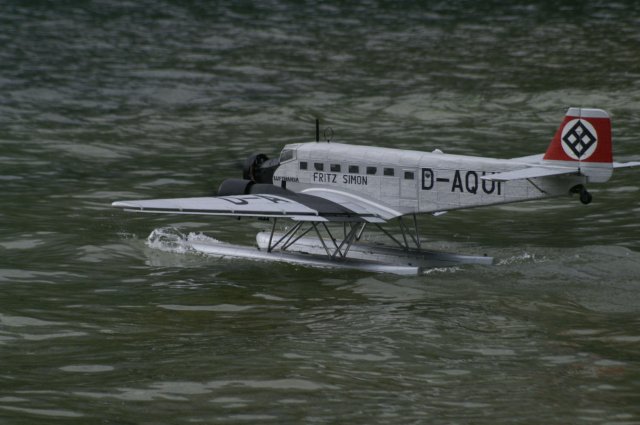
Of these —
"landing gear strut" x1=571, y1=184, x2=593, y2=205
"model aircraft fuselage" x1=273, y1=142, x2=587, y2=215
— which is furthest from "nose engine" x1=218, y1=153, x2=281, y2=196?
"landing gear strut" x1=571, y1=184, x2=593, y2=205

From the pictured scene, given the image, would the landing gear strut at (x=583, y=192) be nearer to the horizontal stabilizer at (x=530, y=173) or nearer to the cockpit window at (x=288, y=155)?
the horizontal stabilizer at (x=530, y=173)

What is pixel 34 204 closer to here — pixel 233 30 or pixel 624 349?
pixel 624 349

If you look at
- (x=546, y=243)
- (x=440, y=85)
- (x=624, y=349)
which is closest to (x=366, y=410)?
Result: (x=624, y=349)

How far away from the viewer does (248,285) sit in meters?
30.5

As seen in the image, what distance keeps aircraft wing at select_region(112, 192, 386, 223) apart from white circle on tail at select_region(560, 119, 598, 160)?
5050 mm

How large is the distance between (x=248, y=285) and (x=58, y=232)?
865 centimetres

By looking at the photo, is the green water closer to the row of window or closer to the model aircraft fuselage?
the model aircraft fuselage

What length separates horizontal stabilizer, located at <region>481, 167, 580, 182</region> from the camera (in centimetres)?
2922

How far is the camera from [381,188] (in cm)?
3238

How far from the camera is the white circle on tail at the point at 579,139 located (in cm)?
2962

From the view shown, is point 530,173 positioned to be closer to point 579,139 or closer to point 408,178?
point 579,139

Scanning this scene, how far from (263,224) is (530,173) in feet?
41.6

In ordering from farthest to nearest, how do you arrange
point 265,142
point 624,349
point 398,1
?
point 398,1 → point 265,142 → point 624,349

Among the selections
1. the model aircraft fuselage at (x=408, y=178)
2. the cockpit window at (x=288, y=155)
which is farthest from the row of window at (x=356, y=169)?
the cockpit window at (x=288, y=155)
